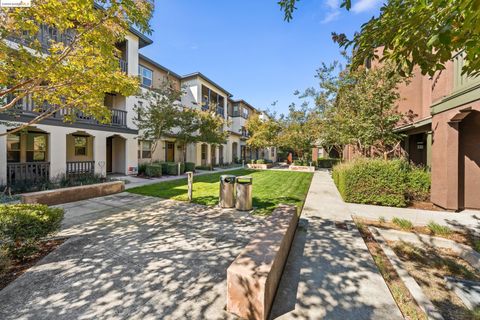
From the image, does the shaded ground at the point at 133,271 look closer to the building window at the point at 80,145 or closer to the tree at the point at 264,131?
the building window at the point at 80,145

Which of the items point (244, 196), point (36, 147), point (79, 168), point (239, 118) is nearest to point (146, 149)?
point (79, 168)

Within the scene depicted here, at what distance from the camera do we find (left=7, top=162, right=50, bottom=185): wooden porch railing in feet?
30.6

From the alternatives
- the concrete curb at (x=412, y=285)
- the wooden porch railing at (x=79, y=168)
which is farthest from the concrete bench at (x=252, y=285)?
the wooden porch railing at (x=79, y=168)

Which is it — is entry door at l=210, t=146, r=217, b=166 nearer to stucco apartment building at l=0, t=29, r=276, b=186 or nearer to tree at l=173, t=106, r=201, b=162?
stucco apartment building at l=0, t=29, r=276, b=186

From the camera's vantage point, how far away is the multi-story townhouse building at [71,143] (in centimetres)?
956

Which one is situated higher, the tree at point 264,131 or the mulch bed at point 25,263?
the tree at point 264,131

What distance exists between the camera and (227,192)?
23.4ft

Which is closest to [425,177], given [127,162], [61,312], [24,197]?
[61,312]

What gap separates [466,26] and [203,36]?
11.4 m

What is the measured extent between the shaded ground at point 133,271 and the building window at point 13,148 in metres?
8.68

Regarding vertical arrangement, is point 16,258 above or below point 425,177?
below

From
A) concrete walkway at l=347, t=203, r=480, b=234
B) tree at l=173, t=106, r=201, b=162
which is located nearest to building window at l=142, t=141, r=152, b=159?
tree at l=173, t=106, r=201, b=162

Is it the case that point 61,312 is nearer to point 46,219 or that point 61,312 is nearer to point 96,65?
point 46,219

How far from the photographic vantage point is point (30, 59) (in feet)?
12.9
